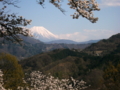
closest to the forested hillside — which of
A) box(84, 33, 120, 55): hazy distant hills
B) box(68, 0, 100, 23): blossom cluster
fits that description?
box(84, 33, 120, 55): hazy distant hills

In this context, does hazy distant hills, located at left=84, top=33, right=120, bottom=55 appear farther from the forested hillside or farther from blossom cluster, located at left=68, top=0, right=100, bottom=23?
blossom cluster, located at left=68, top=0, right=100, bottom=23

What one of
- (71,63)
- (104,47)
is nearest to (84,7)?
(71,63)

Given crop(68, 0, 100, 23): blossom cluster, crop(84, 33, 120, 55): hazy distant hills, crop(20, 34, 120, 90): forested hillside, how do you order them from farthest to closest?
crop(84, 33, 120, 55): hazy distant hills
crop(20, 34, 120, 90): forested hillside
crop(68, 0, 100, 23): blossom cluster

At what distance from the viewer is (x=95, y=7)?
15.2 feet

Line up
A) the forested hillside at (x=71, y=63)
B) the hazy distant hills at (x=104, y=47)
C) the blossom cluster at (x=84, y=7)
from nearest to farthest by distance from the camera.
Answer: the blossom cluster at (x=84, y=7) < the forested hillside at (x=71, y=63) < the hazy distant hills at (x=104, y=47)

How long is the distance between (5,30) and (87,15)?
8.36 ft

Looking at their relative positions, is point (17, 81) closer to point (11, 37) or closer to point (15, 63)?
point (15, 63)

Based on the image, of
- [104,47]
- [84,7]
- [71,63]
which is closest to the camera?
[84,7]

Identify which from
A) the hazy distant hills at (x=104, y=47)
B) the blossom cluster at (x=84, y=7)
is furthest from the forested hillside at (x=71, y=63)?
the blossom cluster at (x=84, y=7)

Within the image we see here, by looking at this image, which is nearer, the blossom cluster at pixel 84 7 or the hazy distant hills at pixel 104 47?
the blossom cluster at pixel 84 7

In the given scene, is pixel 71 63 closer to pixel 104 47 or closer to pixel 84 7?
pixel 104 47

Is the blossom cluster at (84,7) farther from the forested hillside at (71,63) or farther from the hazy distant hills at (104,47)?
the hazy distant hills at (104,47)

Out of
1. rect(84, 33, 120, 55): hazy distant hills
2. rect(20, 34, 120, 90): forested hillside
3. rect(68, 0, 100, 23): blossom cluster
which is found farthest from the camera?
rect(84, 33, 120, 55): hazy distant hills

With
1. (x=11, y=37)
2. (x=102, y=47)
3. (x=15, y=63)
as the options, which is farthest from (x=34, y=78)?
(x=102, y=47)
